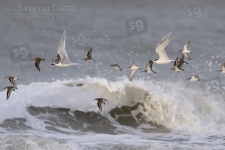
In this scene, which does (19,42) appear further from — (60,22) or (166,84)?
(166,84)

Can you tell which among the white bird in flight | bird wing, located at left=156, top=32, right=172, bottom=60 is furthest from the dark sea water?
bird wing, located at left=156, top=32, right=172, bottom=60

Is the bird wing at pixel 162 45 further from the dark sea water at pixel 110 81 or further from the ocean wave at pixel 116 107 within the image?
the ocean wave at pixel 116 107

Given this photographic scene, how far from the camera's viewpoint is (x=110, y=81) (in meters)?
21.6

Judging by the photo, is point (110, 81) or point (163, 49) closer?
point (163, 49)

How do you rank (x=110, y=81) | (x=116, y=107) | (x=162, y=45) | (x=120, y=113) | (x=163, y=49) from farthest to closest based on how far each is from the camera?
(x=110, y=81) < (x=116, y=107) < (x=120, y=113) < (x=163, y=49) < (x=162, y=45)

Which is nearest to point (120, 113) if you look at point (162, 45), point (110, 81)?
point (110, 81)

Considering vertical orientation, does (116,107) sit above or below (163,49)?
below

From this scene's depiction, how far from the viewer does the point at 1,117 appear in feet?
58.8

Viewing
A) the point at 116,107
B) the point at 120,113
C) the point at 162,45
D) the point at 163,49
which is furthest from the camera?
the point at 116,107

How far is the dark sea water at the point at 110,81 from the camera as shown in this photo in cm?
1734

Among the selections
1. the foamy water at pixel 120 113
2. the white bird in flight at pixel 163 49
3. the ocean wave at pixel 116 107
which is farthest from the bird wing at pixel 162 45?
the ocean wave at pixel 116 107

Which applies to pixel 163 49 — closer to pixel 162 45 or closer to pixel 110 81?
pixel 162 45

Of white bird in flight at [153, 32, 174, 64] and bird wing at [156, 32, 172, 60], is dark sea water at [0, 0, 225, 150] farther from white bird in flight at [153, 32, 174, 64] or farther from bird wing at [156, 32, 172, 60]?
bird wing at [156, 32, 172, 60]

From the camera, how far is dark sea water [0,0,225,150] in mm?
17344
